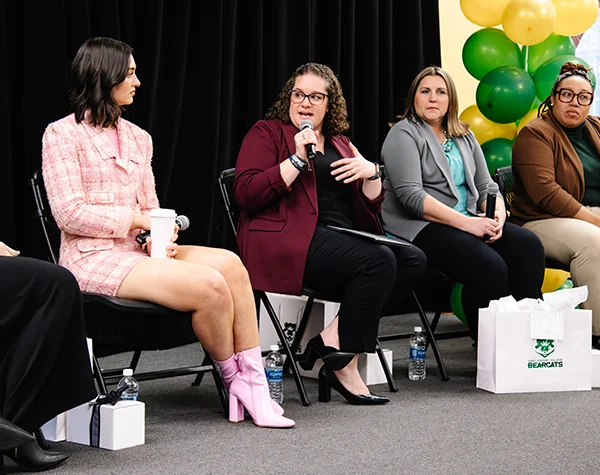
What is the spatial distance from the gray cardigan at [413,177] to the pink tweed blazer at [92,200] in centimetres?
123

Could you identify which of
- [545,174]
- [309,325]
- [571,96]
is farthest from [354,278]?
[571,96]

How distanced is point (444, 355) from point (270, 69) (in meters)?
1.60

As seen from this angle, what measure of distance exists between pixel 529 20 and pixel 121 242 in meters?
2.57

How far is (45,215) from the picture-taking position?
9.53 feet

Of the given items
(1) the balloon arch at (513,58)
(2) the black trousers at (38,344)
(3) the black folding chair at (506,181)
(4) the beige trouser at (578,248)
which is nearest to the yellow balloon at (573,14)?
(1) the balloon arch at (513,58)

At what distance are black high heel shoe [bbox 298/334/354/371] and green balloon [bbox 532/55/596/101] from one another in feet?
6.95

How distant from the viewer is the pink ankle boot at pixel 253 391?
9.11 ft

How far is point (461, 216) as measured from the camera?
3686mm

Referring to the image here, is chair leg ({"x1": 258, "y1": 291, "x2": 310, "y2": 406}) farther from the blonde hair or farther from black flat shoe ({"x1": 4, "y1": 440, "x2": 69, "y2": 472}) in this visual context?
the blonde hair

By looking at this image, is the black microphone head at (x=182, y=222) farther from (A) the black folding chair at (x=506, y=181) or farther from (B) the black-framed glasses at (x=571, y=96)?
(B) the black-framed glasses at (x=571, y=96)

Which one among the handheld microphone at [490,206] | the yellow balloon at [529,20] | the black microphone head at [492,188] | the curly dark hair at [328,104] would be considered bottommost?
the handheld microphone at [490,206]

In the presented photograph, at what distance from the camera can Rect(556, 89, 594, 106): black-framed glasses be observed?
4145 millimetres

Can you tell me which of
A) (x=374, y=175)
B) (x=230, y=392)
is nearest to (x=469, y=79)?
(x=374, y=175)

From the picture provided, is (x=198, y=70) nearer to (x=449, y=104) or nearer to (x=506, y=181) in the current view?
(x=449, y=104)
